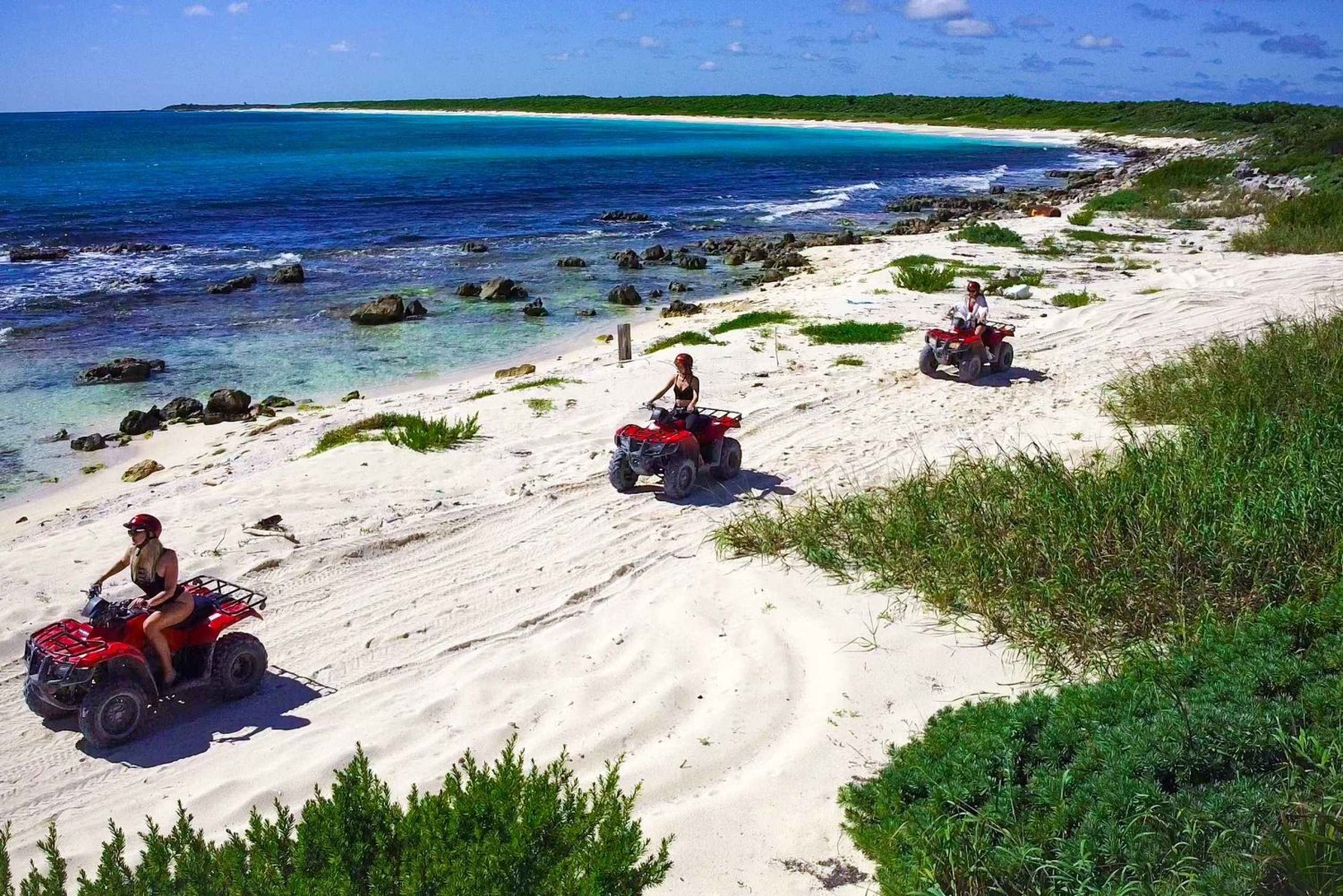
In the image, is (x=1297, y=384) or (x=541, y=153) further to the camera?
(x=541, y=153)

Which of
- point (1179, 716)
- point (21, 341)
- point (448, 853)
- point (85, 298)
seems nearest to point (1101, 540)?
point (1179, 716)

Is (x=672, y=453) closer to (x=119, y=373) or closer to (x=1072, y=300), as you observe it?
(x=1072, y=300)

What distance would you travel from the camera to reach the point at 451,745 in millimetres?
5996

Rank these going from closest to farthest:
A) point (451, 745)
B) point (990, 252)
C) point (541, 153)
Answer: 1. point (451, 745)
2. point (990, 252)
3. point (541, 153)

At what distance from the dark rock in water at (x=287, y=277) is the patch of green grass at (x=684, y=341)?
1492cm

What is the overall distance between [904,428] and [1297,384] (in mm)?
4078

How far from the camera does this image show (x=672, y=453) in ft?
32.0

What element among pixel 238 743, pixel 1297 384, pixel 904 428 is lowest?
pixel 238 743

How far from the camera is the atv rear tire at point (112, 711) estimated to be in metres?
6.08

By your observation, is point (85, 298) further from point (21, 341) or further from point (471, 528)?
point (471, 528)

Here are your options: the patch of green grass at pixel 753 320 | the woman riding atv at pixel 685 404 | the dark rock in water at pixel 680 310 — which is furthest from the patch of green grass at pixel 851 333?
the woman riding atv at pixel 685 404

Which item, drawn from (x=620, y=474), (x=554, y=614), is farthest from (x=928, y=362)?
(x=554, y=614)

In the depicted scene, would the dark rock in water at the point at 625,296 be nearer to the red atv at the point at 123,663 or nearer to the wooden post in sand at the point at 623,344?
the wooden post in sand at the point at 623,344

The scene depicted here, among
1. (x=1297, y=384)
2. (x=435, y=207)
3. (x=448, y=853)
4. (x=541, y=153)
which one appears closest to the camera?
(x=448, y=853)
